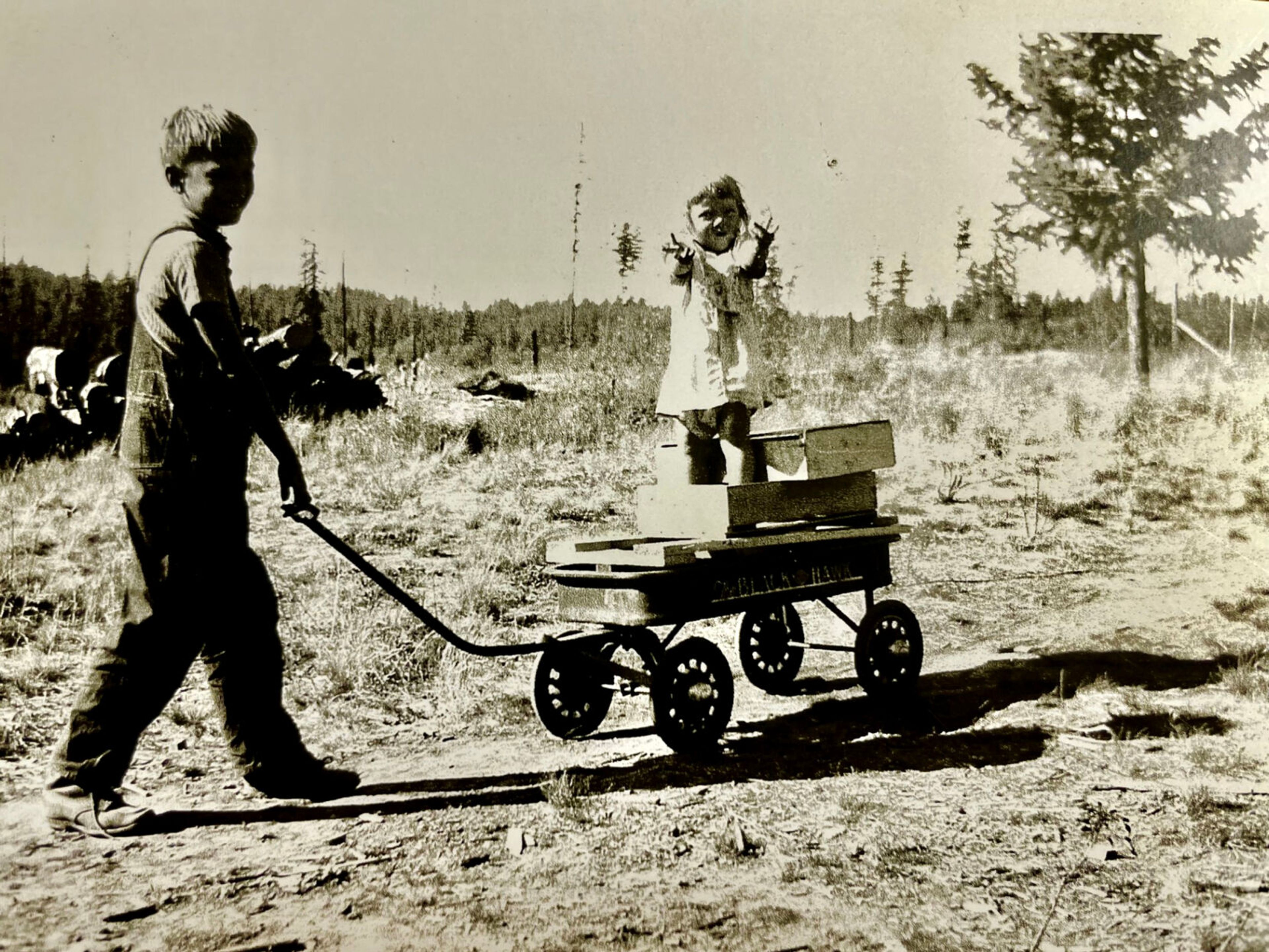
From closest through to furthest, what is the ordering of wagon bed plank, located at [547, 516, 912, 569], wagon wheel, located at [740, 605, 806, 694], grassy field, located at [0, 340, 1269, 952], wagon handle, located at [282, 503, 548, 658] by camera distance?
grassy field, located at [0, 340, 1269, 952] < wagon handle, located at [282, 503, 548, 658] < wagon bed plank, located at [547, 516, 912, 569] < wagon wheel, located at [740, 605, 806, 694]

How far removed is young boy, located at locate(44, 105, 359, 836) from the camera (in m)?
2.96

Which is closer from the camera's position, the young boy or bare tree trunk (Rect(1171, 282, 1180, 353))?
the young boy

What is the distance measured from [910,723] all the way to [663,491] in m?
1.34

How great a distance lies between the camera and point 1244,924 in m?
3.05

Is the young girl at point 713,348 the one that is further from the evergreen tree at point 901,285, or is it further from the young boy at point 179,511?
the young boy at point 179,511

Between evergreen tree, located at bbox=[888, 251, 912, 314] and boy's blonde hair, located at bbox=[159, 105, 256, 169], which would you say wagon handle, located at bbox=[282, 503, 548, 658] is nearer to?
boy's blonde hair, located at bbox=[159, 105, 256, 169]

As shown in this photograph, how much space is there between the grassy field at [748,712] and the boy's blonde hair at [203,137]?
3.21ft

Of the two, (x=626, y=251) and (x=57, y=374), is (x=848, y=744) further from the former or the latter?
(x=57, y=374)

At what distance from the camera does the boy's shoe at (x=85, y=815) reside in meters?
2.91

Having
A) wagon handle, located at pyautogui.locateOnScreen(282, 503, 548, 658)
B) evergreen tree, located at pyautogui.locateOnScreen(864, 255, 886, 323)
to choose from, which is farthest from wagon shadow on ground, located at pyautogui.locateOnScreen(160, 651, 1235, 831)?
evergreen tree, located at pyautogui.locateOnScreen(864, 255, 886, 323)

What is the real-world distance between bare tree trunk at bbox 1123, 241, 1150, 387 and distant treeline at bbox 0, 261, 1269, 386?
0.13 feet

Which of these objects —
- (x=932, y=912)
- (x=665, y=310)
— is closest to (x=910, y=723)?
A: (x=932, y=912)

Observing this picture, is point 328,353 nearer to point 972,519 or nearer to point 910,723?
point 910,723

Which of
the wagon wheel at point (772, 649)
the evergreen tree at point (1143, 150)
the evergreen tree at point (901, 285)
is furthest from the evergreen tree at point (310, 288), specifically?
the evergreen tree at point (1143, 150)
